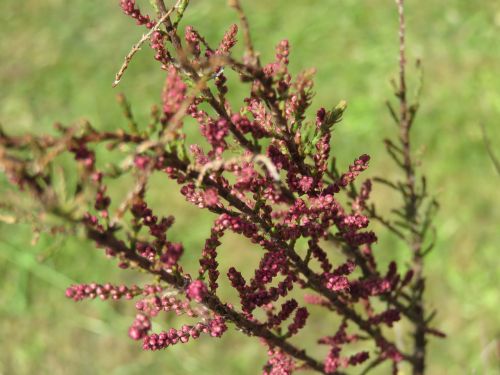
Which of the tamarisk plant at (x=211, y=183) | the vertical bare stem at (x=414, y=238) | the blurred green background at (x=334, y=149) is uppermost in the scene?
the blurred green background at (x=334, y=149)

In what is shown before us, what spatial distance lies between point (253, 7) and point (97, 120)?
2576 mm

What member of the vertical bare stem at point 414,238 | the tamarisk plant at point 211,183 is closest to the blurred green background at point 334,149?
the vertical bare stem at point 414,238

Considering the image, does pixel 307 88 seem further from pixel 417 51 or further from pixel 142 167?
pixel 417 51

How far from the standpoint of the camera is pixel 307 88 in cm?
157

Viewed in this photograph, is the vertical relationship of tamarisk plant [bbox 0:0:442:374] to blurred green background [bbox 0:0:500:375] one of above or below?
below

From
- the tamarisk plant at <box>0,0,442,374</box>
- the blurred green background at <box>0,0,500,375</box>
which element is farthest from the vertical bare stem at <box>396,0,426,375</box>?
the blurred green background at <box>0,0,500,375</box>

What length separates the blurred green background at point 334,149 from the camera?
195 inches

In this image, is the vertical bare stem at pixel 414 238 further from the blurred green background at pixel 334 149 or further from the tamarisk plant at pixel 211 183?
the blurred green background at pixel 334 149

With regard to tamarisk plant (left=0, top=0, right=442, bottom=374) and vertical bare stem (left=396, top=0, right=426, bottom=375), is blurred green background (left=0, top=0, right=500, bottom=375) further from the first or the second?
tamarisk plant (left=0, top=0, right=442, bottom=374)

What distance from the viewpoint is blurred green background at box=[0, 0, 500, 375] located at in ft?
16.3

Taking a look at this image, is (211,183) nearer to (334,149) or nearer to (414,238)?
(414,238)

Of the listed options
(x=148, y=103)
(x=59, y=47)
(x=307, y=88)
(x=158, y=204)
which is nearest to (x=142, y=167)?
(x=307, y=88)

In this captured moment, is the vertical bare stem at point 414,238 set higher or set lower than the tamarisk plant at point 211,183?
higher

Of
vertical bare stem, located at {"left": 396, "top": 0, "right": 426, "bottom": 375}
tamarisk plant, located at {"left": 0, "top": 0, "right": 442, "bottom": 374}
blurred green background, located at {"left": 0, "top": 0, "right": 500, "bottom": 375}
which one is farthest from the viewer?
blurred green background, located at {"left": 0, "top": 0, "right": 500, "bottom": 375}
